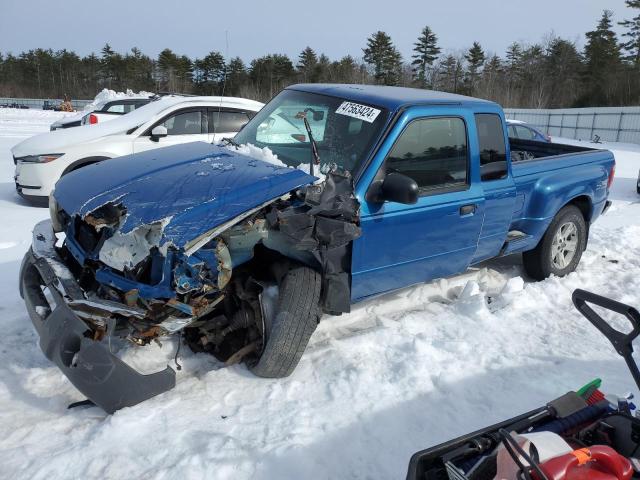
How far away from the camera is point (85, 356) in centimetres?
265

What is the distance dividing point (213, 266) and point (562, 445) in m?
1.97

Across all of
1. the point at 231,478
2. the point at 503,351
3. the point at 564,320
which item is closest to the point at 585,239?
the point at 564,320

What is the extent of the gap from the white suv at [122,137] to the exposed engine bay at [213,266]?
4.25 meters

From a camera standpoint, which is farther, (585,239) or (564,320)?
(585,239)

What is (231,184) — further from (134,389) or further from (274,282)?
(134,389)

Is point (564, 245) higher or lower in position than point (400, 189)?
lower

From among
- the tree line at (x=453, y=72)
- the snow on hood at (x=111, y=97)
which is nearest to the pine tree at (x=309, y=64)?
the tree line at (x=453, y=72)

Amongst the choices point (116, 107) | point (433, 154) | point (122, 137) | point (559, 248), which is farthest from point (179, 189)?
point (116, 107)

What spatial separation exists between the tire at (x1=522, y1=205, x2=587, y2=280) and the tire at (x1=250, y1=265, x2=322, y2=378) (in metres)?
3.03

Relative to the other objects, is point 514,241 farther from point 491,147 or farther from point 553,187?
point 491,147

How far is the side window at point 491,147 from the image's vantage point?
169 inches

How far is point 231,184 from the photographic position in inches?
122

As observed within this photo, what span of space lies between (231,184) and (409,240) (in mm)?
1441

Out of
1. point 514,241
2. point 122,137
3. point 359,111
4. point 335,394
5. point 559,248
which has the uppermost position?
point 359,111
